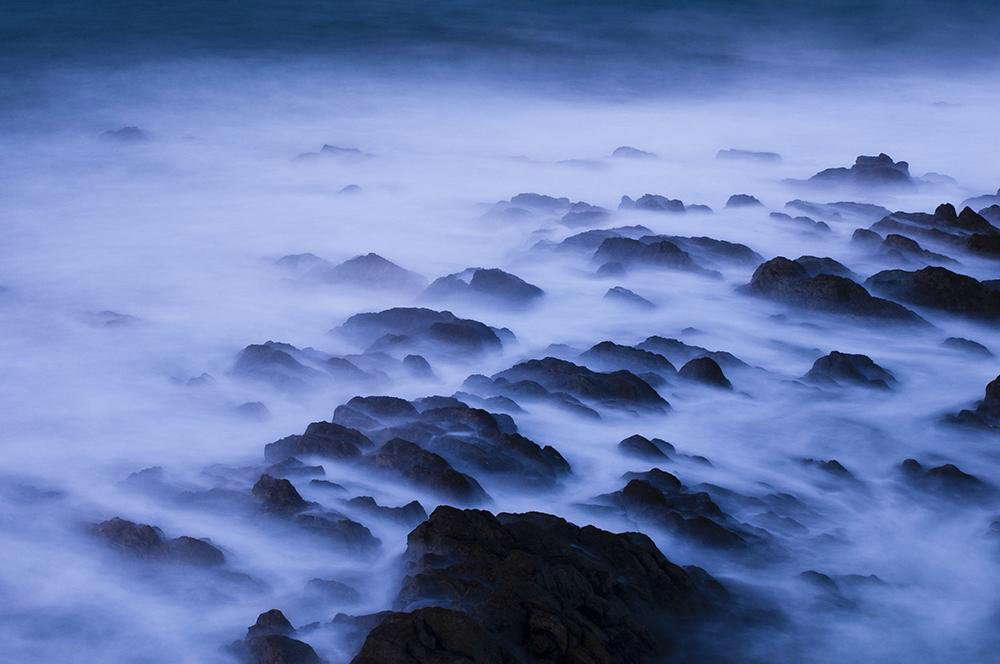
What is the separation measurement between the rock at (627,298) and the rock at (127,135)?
7.67 m

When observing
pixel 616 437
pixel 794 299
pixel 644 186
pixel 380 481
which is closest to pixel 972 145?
pixel 644 186

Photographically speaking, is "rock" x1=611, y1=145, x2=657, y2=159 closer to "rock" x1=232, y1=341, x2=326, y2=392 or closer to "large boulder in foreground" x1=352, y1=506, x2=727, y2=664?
"rock" x1=232, y1=341, x2=326, y2=392

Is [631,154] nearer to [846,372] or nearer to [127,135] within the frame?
[127,135]

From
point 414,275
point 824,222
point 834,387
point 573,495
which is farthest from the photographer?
point 824,222

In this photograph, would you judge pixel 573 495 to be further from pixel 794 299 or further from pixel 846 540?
pixel 794 299

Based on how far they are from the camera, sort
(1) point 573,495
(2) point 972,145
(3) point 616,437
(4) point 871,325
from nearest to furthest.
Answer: (1) point 573,495 < (3) point 616,437 < (4) point 871,325 < (2) point 972,145

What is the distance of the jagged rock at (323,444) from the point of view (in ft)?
18.4

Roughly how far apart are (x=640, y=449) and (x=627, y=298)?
99.7 inches

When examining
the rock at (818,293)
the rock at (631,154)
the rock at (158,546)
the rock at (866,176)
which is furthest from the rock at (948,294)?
the rock at (631,154)

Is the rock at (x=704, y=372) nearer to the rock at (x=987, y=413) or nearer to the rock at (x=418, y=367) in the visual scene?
the rock at (x=987, y=413)

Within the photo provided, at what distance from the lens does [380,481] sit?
5.43m

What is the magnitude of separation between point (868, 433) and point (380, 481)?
2.63 m

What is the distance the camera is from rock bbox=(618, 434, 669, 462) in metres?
5.95

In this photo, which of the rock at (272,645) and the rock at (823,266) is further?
the rock at (823,266)
